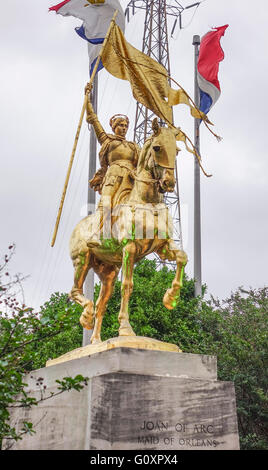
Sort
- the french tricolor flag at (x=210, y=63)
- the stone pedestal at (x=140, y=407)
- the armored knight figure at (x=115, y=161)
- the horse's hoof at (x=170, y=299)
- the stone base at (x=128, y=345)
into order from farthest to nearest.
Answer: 1. the french tricolor flag at (x=210, y=63)
2. the armored knight figure at (x=115, y=161)
3. the horse's hoof at (x=170, y=299)
4. the stone base at (x=128, y=345)
5. the stone pedestal at (x=140, y=407)

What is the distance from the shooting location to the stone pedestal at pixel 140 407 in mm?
6285

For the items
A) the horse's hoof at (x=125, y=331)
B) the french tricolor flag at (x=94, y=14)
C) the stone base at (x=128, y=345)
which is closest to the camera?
the stone base at (x=128, y=345)

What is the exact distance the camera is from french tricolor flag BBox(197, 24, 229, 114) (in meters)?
18.6

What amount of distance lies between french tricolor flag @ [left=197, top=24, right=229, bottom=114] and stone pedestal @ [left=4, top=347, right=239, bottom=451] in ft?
43.3

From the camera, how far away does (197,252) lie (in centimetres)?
2342

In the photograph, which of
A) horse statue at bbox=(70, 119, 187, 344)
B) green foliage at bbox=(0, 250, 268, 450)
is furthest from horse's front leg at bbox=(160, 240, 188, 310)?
green foliage at bbox=(0, 250, 268, 450)

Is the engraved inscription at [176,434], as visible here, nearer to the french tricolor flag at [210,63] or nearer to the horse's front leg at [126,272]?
the horse's front leg at [126,272]

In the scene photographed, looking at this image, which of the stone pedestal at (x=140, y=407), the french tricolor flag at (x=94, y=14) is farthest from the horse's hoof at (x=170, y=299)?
the french tricolor flag at (x=94, y=14)

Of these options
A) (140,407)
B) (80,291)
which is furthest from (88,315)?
(140,407)

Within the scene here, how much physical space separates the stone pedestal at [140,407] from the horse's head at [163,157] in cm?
236

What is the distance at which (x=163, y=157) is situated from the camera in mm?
7902

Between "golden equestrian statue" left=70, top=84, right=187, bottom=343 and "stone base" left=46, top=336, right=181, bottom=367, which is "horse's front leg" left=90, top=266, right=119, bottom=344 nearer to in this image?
"golden equestrian statue" left=70, top=84, right=187, bottom=343

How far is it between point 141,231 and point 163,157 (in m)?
1.09

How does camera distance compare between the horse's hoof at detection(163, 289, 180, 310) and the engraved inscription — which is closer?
the engraved inscription
